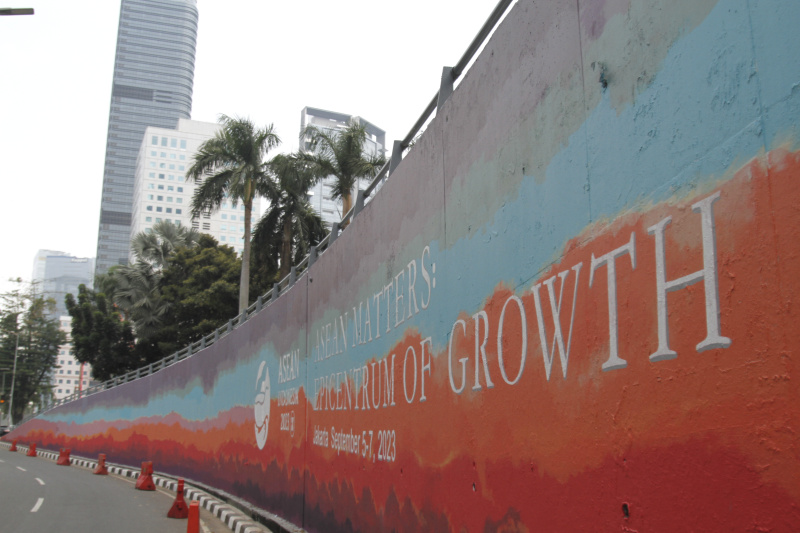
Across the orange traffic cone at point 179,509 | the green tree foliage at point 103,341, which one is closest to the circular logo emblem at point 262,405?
the orange traffic cone at point 179,509

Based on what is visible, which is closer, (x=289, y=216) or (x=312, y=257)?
(x=312, y=257)

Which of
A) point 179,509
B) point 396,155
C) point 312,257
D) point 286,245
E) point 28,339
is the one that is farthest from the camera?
point 28,339

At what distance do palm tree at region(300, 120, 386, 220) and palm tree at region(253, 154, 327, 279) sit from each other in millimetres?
676

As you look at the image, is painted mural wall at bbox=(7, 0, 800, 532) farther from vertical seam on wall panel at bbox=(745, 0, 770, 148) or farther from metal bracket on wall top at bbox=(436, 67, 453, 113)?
metal bracket on wall top at bbox=(436, 67, 453, 113)

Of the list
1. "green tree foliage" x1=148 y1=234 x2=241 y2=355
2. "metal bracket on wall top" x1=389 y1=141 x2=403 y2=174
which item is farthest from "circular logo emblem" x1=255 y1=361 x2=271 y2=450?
"green tree foliage" x1=148 y1=234 x2=241 y2=355

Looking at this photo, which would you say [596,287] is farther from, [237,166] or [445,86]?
[237,166]

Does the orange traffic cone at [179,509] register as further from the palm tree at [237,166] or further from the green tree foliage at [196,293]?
the green tree foliage at [196,293]

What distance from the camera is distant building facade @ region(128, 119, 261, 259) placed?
138m

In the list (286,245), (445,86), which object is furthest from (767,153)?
(286,245)

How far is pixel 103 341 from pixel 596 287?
140 ft

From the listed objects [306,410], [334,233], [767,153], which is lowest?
[306,410]

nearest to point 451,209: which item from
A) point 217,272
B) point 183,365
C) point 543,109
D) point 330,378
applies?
point 543,109

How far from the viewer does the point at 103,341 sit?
137 ft

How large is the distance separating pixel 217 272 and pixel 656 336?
36.2m
